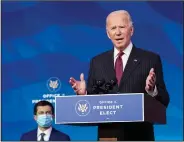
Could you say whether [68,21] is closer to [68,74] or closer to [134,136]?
[68,74]


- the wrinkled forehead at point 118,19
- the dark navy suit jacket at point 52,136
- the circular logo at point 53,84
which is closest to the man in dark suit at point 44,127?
the dark navy suit jacket at point 52,136

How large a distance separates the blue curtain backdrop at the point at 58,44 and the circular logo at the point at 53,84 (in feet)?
0.03

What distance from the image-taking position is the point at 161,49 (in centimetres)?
593

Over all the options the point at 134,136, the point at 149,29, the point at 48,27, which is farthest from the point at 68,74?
the point at 134,136

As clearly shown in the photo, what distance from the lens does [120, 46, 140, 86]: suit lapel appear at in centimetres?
549

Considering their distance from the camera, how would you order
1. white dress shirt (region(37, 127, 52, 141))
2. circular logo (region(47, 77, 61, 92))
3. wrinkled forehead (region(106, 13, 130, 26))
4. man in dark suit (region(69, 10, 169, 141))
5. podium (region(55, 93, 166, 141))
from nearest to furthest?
podium (region(55, 93, 166, 141)), man in dark suit (region(69, 10, 169, 141)), wrinkled forehead (region(106, 13, 130, 26)), white dress shirt (region(37, 127, 52, 141)), circular logo (region(47, 77, 61, 92))

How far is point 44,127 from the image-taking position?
19.0 ft

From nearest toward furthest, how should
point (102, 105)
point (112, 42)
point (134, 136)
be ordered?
1. point (102, 105)
2. point (134, 136)
3. point (112, 42)

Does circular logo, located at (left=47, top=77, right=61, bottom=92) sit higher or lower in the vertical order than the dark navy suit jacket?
higher

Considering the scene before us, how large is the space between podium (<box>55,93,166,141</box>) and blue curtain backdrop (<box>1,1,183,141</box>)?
1.46 m

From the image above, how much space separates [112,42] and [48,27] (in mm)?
729

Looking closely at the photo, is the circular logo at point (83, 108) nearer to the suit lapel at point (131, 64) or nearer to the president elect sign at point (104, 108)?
the president elect sign at point (104, 108)

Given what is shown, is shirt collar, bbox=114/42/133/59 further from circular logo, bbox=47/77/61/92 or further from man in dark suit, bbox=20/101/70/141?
man in dark suit, bbox=20/101/70/141

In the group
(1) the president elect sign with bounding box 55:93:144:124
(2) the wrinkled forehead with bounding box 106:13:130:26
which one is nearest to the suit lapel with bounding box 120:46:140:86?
(2) the wrinkled forehead with bounding box 106:13:130:26
